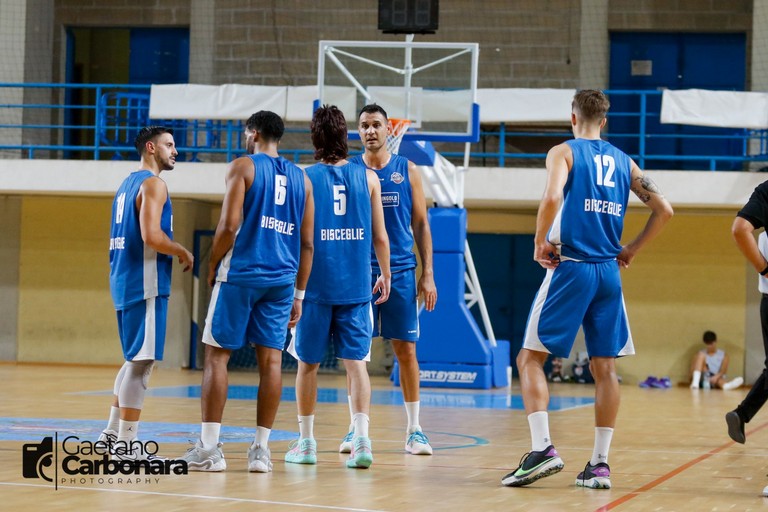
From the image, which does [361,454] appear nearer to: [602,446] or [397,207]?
[602,446]

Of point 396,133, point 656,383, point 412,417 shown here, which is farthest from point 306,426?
point 656,383

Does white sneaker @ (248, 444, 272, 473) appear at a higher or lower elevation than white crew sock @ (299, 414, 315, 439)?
lower

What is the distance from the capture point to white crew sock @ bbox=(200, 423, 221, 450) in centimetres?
558

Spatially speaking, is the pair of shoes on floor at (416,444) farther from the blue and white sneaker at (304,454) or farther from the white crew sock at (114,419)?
the white crew sock at (114,419)

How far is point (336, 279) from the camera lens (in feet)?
20.2

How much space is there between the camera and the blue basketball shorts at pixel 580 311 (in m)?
5.48

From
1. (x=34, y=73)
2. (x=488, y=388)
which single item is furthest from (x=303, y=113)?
(x=34, y=73)

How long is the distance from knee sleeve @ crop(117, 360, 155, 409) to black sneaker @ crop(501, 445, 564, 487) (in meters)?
1.90

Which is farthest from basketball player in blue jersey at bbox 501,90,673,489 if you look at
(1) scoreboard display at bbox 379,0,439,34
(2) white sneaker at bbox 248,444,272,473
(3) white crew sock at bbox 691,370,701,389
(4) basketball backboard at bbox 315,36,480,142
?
(3) white crew sock at bbox 691,370,701,389

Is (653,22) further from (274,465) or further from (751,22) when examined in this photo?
(274,465)

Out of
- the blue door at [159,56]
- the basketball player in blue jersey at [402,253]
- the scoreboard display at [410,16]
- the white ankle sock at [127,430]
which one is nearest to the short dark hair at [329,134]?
the basketball player in blue jersey at [402,253]

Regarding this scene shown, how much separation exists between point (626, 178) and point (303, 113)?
412 inches

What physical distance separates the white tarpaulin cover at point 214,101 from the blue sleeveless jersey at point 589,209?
34.9 ft

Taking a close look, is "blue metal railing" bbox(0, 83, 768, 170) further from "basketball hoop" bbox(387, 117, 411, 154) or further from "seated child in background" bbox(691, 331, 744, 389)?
"basketball hoop" bbox(387, 117, 411, 154)
